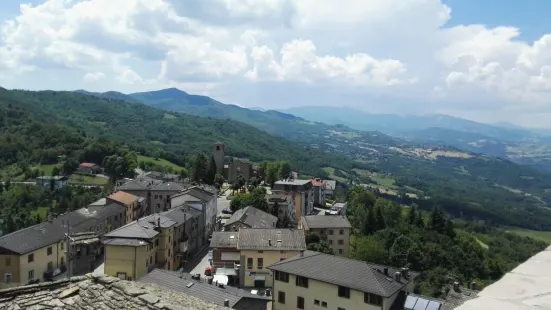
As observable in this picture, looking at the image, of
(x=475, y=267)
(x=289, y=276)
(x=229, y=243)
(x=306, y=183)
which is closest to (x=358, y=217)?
(x=306, y=183)

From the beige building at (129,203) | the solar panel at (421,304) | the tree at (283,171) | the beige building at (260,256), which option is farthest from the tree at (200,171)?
the solar panel at (421,304)

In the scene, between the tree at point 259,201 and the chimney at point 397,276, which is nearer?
the chimney at point 397,276

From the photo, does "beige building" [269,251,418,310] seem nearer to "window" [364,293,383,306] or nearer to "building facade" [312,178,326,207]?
"window" [364,293,383,306]

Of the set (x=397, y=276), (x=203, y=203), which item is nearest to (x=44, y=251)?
(x=203, y=203)

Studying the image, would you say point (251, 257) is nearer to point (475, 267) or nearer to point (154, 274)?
point (154, 274)

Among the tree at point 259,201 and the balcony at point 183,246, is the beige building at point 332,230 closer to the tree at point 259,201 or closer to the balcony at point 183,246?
the tree at point 259,201

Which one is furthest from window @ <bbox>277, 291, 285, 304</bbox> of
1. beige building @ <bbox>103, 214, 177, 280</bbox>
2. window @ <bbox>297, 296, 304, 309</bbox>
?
beige building @ <bbox>103, 214, 177, 280</bbox>
